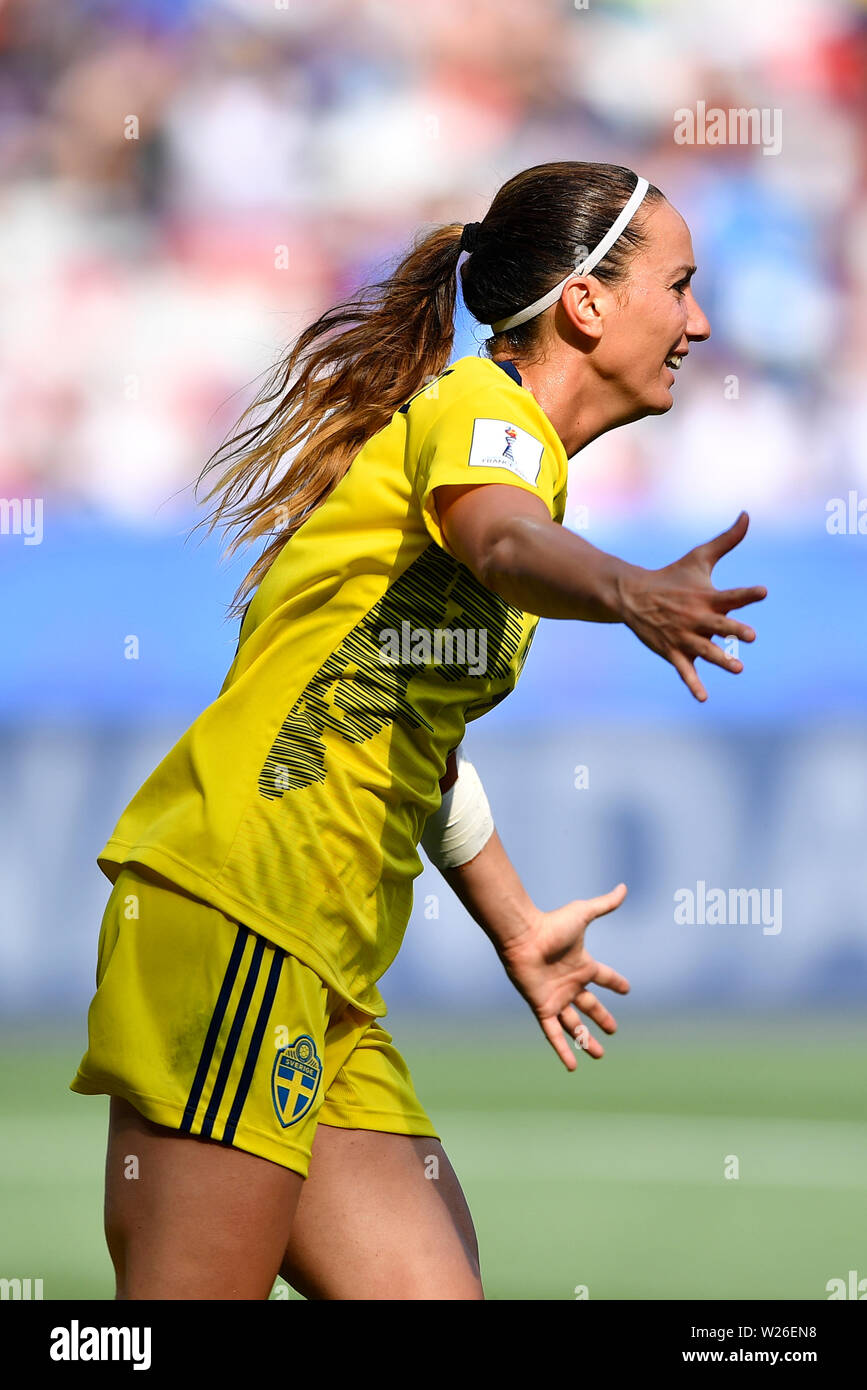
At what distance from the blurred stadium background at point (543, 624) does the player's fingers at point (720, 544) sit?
7.55 feet

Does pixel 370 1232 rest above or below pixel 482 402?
below

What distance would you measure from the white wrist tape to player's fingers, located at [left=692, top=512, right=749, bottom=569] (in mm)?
740

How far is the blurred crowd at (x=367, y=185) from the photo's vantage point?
581cm

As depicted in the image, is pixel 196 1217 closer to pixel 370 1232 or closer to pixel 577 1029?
pixel 370 1232

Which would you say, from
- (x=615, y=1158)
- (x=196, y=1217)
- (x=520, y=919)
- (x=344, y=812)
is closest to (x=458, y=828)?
(x=520, y=919)

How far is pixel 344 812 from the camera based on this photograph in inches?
65.2

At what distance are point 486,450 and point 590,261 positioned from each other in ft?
1.63

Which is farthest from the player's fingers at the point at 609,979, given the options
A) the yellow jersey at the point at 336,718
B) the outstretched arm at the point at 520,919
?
the yellow jersey at the point at 336,718

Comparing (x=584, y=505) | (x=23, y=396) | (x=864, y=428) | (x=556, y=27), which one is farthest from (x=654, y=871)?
(x=556, y=27)

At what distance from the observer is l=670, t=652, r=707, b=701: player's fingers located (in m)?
1.27

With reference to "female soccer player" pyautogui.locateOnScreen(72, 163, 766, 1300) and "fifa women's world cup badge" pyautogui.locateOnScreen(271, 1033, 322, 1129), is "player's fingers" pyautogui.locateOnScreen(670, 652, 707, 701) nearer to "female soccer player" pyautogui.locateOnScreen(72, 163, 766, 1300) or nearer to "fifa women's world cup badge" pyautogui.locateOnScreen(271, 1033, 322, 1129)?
"female soccer player" pyautogui.locateOnScreen(72, 163, 766, 1300)

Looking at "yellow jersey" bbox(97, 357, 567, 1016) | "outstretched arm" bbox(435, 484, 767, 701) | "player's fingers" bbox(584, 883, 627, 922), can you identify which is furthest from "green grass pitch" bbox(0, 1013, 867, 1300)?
"outstretched arm" bbox(435, 484, 767, 701)
